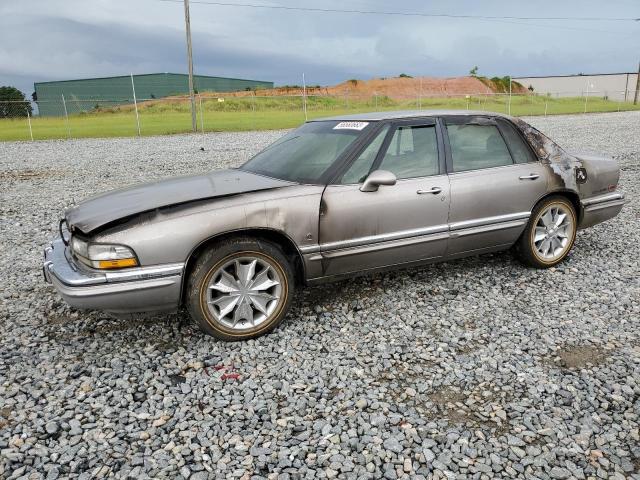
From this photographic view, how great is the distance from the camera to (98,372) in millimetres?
3184

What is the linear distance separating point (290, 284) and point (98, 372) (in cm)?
138

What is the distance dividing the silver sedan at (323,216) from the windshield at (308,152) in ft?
0.05

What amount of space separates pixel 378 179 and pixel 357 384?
1.47 meters

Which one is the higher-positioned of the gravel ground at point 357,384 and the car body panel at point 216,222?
the car body panel at point 216,222

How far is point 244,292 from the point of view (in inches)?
135

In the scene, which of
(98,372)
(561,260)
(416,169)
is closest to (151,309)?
(98,372)

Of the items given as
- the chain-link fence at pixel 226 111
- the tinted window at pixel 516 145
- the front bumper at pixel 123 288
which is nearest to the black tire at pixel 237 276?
the front bumper at pixel 123 288

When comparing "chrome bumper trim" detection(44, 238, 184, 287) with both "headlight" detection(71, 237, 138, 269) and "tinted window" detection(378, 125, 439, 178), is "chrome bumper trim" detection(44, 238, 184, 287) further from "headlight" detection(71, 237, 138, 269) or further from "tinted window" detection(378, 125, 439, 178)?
"tinted window" detection(378, 125, 439, 178)

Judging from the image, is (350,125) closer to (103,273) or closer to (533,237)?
(533,237)

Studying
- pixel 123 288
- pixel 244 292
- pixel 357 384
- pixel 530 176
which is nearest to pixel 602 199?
pixel 530 176

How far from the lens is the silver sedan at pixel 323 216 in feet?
10.4

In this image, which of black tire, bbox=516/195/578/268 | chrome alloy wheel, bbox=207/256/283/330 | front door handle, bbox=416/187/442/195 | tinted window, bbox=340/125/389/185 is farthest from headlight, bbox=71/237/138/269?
black tire, bbox=516/195/578/268

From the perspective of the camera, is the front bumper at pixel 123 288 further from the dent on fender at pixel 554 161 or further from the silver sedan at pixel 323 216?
the dent on fender at pixel 554 161

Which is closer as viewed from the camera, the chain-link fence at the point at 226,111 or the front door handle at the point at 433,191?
the front door handle at the point at 433,191
